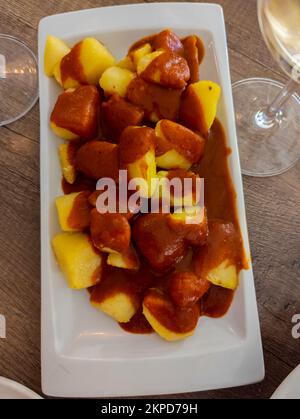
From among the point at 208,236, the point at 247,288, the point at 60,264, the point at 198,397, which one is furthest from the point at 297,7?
the point at 198,397

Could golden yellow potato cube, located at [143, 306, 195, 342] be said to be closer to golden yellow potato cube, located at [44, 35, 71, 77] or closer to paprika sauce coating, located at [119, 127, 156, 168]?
paprika sauce coating, located at [119, 127, 156, 168]

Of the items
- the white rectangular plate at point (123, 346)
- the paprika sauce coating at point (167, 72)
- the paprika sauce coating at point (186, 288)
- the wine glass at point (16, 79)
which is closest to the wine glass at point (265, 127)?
the white rectangular plate at point (123, 346)

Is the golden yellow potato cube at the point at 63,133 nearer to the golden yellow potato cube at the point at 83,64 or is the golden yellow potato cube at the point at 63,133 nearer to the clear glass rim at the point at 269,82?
the golden yellow potato cube at the point at 83,64

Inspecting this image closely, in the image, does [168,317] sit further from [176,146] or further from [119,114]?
[119,114]

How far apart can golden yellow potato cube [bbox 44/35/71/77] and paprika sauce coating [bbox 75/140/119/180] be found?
0.89 feet

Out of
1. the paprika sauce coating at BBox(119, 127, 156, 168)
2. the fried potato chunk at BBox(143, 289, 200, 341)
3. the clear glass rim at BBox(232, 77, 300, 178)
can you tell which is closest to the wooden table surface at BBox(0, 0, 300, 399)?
the clear glass rim at BBox(232, 77, 300, 178)

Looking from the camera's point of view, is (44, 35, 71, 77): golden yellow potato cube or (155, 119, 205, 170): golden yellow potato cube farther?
(44, 35, 71, 77): golden yellow potato cube

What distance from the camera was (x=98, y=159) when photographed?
1.26 m

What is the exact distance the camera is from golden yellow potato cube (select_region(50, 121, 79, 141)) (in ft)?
4.31

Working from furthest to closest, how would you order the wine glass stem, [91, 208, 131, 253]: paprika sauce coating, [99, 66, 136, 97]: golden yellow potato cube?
the wine glass stem → [99, 66, 136, 97]: golden yellow potato cube → [91, 208, 131, 253]: paprika sauce coating

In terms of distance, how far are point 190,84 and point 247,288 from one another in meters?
0.58

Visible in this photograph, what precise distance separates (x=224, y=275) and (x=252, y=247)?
0.19m

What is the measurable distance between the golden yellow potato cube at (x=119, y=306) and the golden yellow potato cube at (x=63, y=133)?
45 cm

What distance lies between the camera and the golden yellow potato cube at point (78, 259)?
1228 mm
